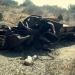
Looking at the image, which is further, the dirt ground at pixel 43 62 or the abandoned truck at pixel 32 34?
the abandoned truck at pixel 32 34

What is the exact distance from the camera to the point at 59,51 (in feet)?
48.2

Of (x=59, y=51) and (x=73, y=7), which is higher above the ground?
(x=59, y=51)

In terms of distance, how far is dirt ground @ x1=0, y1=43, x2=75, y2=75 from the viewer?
10.5 meters

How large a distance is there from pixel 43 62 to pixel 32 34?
2.84m

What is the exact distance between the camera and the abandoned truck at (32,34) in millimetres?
14180

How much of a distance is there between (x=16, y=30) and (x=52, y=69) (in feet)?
16.3

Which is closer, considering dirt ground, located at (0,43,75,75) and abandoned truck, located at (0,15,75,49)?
dirt ground, located at (0,43,75,75)

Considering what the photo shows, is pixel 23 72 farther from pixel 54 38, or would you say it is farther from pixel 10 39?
pixel 54 38

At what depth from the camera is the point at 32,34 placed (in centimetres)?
1484

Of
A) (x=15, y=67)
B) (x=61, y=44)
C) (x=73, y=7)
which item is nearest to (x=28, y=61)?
(x=15, y=67)

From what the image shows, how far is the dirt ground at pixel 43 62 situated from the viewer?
10523 mm

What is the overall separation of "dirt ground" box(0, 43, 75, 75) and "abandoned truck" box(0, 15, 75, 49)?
43 cm

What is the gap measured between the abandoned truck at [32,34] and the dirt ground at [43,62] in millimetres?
429

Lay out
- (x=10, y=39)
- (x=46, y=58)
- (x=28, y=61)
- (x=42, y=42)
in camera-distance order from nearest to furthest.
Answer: (x=28, y=61) < (x=46, y=58) < (x=10, y=39) < (x=42, y=42)
